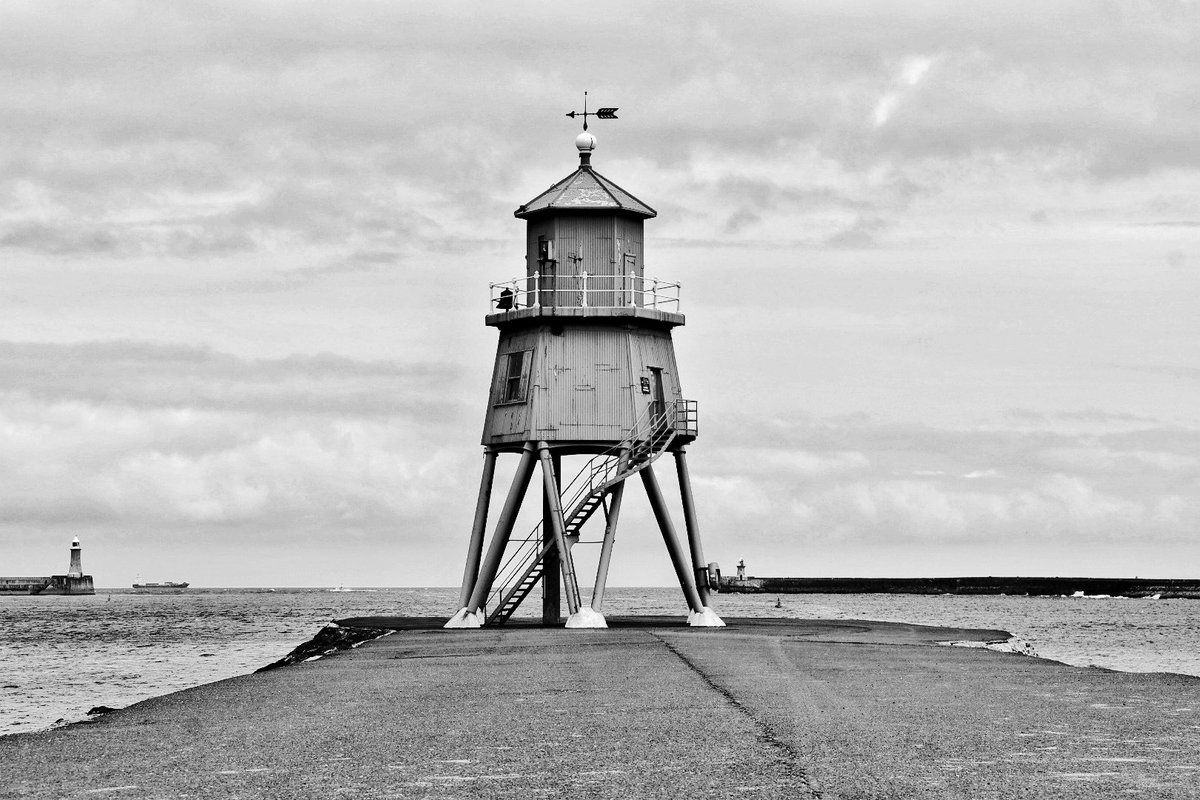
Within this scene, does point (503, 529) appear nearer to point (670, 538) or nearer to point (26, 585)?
point (670, 538)

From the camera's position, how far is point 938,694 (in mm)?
21219

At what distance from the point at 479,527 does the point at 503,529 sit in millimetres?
1701

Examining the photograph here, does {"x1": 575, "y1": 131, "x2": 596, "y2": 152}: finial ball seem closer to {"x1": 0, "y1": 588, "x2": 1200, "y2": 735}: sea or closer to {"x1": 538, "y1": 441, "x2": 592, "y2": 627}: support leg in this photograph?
{"x1": 538, "y1": 441, "x2": 592, "y2": 627}: support leg

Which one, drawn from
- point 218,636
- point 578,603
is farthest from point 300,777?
point 218,636

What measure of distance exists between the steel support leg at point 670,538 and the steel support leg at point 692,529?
0.23 meters

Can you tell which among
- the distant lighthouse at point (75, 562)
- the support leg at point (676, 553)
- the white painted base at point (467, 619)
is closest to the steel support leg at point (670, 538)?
the support leg at point (676, 553)

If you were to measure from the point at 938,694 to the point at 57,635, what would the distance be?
58312 millimetres

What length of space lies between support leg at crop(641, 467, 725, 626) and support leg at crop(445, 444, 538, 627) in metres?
2.76

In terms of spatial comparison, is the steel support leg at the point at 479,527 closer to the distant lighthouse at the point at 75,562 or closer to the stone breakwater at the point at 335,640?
the stone breakwater at the point at 335,640

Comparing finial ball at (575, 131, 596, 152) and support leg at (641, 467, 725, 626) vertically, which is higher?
Answer: finial ball at (575, 131, 596, 152)

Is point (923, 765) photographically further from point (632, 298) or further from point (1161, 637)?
point (1161, 637)

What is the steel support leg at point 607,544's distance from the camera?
39.0m

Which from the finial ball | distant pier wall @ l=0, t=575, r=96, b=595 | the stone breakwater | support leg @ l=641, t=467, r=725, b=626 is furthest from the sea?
distant pier wall @ l=0, t=575, r=96, b=595

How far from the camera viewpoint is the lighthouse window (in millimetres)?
39938
